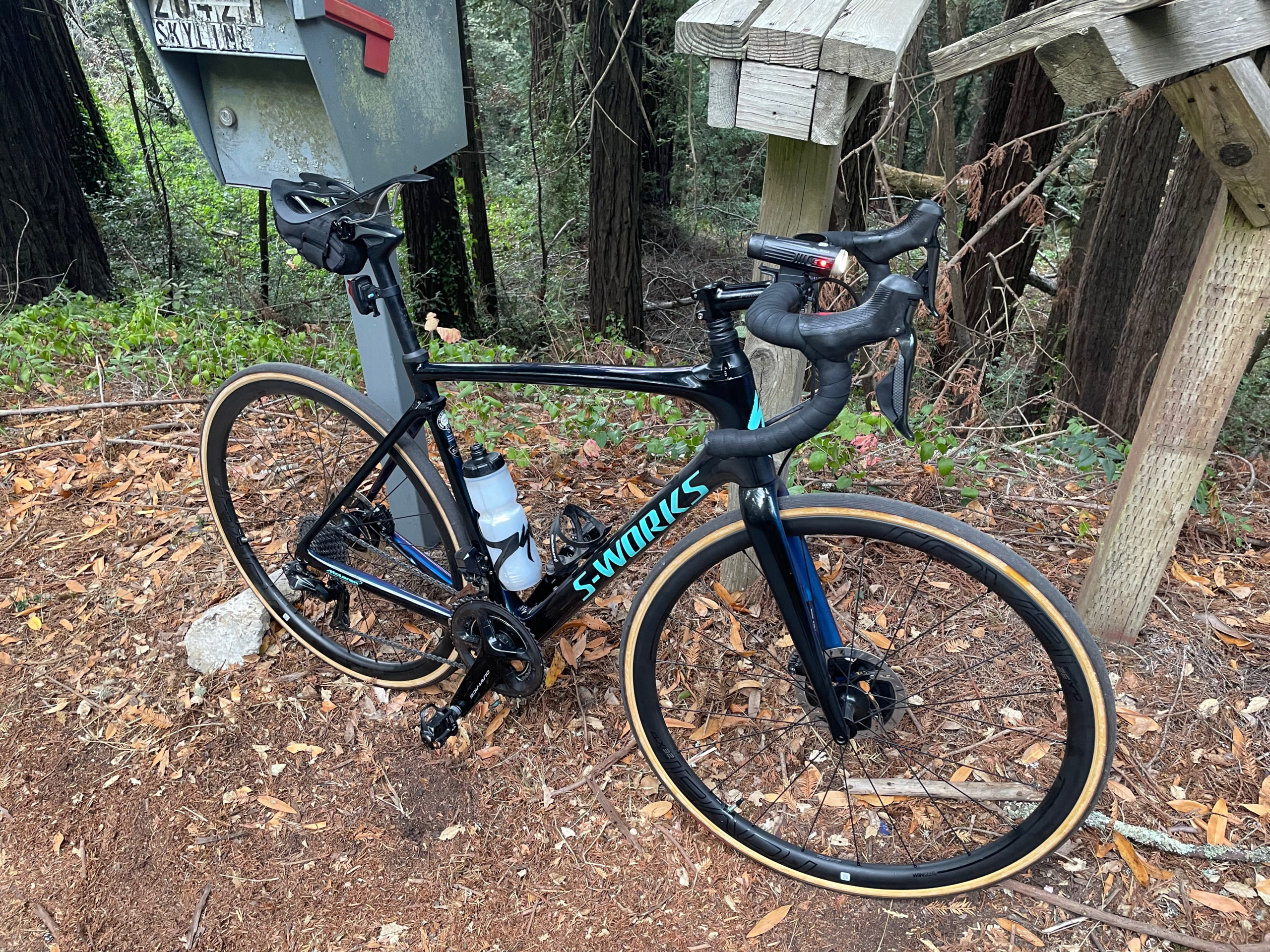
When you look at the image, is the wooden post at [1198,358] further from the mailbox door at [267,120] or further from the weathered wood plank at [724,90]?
the mailbox door at [267,120]

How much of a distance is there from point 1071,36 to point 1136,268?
3511 millimetres

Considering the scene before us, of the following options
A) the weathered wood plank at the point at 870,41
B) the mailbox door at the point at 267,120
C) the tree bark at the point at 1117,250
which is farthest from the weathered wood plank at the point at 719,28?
the tree bark at the point at 1117,250

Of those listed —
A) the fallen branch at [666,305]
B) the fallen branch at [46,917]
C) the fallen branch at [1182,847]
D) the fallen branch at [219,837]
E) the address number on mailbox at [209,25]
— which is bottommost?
the fallen branch at [666,305]

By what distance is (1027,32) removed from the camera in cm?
132

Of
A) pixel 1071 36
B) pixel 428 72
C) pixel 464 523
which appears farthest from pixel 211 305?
pixel 1071 36

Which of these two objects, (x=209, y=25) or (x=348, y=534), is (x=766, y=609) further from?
(x=209, y=25)

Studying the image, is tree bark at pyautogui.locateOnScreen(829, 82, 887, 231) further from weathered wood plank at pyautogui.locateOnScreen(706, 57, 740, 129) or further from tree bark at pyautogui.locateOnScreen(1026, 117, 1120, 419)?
weathered wood plank at pyautogui.locateOnScreen(706, 57, 740, 129)

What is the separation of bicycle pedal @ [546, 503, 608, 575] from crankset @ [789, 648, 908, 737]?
0.54 meters

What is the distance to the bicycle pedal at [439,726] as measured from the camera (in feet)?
6.63

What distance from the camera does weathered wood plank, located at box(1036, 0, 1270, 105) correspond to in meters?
1.30

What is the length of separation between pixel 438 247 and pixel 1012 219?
4.69 m

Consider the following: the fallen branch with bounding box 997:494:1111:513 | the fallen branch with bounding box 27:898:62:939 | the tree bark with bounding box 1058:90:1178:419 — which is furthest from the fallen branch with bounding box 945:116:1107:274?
the fallen branch with bounding box 27:898:62:939

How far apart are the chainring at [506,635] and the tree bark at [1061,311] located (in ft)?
11.9

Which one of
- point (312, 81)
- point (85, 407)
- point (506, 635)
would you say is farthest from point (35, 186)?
point (506, 635)
